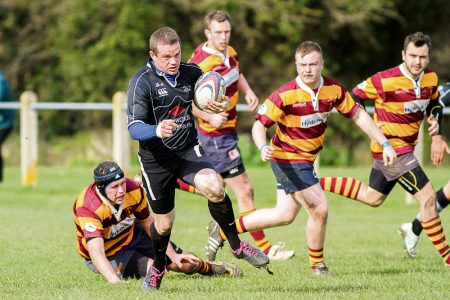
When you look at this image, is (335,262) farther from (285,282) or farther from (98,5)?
(98,5)

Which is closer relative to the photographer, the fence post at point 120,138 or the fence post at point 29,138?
the fence post at point 120,138

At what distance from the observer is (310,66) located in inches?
331

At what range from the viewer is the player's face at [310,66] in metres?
8.39

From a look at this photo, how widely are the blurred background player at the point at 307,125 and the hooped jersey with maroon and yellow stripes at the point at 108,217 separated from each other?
1154mm

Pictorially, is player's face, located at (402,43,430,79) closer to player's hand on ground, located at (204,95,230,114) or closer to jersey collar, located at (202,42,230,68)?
jersey collar, located at (202,42,230,68)

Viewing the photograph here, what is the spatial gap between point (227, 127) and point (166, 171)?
297cm

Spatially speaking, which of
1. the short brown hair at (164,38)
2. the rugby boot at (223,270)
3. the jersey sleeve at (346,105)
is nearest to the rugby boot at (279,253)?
the rugby boot at (223,270)

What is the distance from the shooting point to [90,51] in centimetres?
2670

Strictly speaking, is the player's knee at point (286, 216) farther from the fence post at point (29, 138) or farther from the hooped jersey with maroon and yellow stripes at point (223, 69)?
the fence post at point (29, 138)

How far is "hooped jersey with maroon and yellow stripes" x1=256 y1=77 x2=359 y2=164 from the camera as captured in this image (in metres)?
8.53

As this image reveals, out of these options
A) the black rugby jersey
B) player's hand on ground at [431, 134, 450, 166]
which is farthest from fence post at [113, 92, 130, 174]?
the black rugby jersey

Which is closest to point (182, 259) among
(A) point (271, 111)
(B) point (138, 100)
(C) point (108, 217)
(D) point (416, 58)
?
(C) point (108, 217)

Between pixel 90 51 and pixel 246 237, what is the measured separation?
51.7ft

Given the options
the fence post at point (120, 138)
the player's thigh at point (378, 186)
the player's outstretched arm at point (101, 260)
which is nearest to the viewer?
the player's outstretched arm at point (101, 260)
